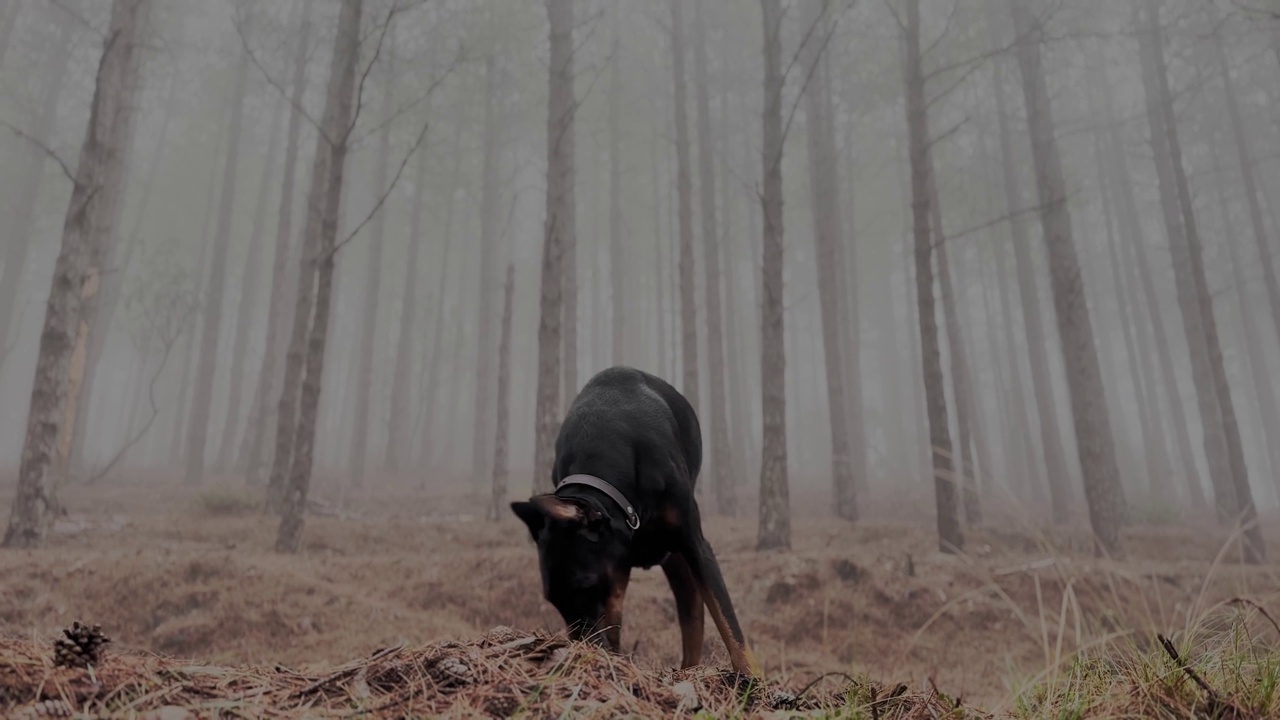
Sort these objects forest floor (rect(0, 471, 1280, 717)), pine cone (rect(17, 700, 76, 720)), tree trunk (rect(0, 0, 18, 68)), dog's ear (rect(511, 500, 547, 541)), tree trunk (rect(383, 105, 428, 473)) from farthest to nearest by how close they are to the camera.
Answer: tree trunk (rect(383, 105, 428, 473)) → tree trunk (rect(0, 0, 18, 68)) → forest floor (rect(0, 471, 1280, 717)) → dog's ear (rect(511, 500, 547, 541)) → pine cone (rect(17, 700, 76, 720))

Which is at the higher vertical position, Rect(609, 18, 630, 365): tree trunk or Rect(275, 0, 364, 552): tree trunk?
Rect(609, 18, 630, 365): tree trunk

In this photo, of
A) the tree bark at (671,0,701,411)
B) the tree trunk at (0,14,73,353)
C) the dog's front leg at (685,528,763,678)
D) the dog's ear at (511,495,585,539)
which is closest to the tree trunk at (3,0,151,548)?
the dog's ear at (511,495,585,539)

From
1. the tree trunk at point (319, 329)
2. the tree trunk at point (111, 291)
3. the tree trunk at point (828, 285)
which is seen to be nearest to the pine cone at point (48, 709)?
the tree trunk at point (319, 329)

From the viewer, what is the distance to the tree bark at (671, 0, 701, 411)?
14.2 metres

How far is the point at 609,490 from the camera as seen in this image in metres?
3.23

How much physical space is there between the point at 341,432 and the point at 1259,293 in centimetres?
4400

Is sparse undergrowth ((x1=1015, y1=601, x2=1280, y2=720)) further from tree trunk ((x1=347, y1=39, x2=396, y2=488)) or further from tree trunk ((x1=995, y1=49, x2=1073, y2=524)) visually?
tree trunk ((x1=347, y1=39, x2=396, y2=488))

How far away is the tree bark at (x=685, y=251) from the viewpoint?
1424 centimetres

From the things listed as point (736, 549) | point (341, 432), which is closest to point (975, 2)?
point (736, 549)

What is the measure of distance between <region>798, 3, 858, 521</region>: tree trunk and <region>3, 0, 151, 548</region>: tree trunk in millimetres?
11205

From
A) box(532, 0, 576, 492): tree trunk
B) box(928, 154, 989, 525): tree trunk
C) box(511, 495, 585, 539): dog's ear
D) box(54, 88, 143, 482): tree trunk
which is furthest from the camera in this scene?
box(928, 154, 989, 525): tree trunk

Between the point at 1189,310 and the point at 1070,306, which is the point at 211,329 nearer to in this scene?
the point at 1070,306

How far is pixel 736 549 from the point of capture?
927 cm

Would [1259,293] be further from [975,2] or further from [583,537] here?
[583,537]
